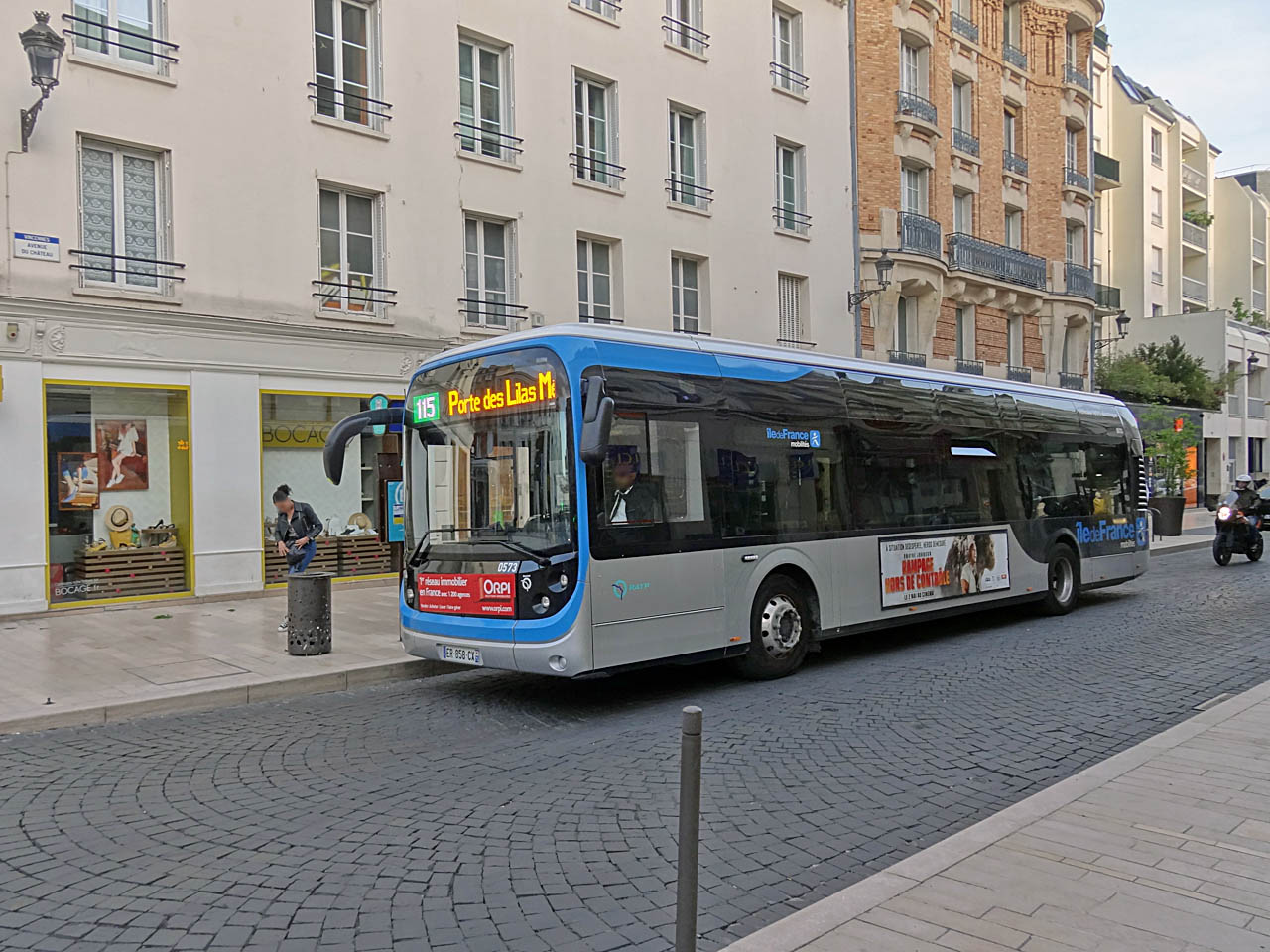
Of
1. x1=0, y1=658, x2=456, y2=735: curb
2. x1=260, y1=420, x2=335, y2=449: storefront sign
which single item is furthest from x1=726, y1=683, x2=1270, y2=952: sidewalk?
x1=260, y1=420, x2=335, y2=449: storefront sign

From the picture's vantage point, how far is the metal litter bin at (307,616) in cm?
959

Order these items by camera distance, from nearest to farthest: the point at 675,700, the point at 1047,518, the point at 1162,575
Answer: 1. the point at 675,700
2. the point at 1047,518
3. the point at 1162,575

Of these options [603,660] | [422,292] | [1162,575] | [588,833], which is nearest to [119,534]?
[422,292]

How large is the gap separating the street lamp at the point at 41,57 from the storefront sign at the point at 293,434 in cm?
457

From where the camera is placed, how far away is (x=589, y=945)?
3.71m

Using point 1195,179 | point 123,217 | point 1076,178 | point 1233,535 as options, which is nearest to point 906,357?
point 1233,535

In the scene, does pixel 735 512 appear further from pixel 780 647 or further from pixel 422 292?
pixel 422 292

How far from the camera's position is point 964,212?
28516mm

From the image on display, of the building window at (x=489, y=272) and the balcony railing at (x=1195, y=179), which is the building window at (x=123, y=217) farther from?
the balcony railing at (x=1195, y=179)

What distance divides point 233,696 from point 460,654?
1913 millimetres

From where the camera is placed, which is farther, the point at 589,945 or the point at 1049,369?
the point at 1049,369

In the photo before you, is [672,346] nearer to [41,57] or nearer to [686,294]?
[41,57]

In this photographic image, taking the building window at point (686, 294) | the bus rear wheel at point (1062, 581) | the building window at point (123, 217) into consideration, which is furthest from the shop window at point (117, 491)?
the bus rear wheel at point (1062, 581)

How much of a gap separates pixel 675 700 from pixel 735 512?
1672mm
